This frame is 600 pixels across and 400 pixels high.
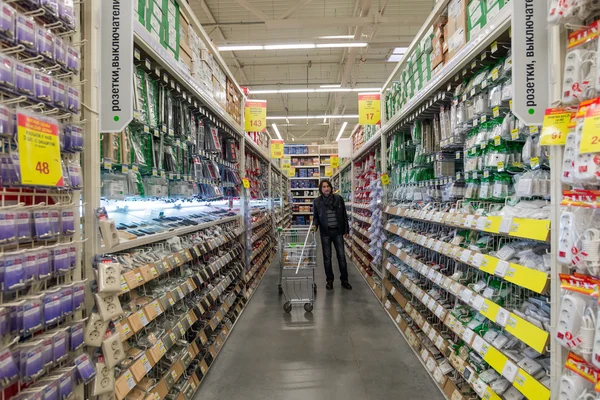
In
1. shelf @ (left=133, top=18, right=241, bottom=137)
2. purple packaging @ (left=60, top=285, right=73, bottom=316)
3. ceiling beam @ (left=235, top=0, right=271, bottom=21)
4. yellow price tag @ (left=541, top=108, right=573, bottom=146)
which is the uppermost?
ceiling beam @ (left=235, top=0, right=271, bottom=21)

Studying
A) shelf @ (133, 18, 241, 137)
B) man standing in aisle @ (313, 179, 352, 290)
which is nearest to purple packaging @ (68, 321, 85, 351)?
shelf @ (133, 18, 241, 137)

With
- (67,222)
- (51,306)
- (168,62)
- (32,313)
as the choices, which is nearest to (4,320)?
(32,313)

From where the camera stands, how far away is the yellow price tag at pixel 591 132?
51.4 inches

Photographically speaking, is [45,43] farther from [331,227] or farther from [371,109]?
[331,227]

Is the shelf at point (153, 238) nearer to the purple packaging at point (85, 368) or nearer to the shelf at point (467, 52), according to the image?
the purple packaging at point (85, 368)

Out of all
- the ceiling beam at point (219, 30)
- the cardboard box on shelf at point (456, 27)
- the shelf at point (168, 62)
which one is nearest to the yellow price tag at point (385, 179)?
the cardboard box on shelf at point (456, 27)

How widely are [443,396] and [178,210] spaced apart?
299 centimetres

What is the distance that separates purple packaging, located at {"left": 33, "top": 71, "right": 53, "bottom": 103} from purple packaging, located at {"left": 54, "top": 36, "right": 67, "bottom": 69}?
113 mm

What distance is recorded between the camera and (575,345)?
1408mm

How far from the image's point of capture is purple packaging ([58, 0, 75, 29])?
1548mm

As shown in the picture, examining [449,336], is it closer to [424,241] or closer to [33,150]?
[424,241]

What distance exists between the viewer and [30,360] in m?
1.34

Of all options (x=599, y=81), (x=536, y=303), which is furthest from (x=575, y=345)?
(x=599, y=81)

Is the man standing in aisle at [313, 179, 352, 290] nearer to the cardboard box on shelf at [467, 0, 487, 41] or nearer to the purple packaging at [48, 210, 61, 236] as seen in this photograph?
the cardboard box on shelf at [467, 0, 487, 41]
